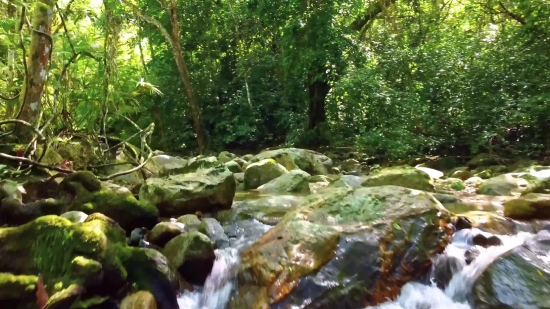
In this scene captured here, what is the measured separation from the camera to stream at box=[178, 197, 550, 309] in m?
3.30

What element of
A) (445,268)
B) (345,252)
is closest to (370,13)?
(445,268)

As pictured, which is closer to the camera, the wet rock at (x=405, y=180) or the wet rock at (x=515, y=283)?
the wet rock at (x=515, y=283)

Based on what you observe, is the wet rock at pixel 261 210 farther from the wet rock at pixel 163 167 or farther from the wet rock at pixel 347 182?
the wet rock at pixel 163 167

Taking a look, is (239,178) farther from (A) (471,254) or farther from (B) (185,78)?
(B) (185,78)

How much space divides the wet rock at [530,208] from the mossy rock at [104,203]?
3479 mm

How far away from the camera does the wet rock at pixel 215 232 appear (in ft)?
13.3

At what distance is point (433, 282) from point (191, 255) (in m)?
1.87

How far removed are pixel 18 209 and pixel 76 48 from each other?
Answer: 7.19 ft

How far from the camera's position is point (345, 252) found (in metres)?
3.39

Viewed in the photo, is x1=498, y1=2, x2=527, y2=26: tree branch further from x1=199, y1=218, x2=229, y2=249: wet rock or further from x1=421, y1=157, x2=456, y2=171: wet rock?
x1=199, y1=218, x2=229, y2=249: wet rock

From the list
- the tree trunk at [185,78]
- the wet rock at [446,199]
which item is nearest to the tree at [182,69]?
the tree trunk at [185,78]

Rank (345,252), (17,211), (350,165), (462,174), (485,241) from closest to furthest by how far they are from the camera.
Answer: (345,252)
(17,211)
(485,241)
(462,174)
(350,165)

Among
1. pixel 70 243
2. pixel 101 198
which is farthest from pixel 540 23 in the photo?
pixel 70 243

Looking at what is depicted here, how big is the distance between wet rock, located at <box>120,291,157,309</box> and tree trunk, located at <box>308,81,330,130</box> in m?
9.31
